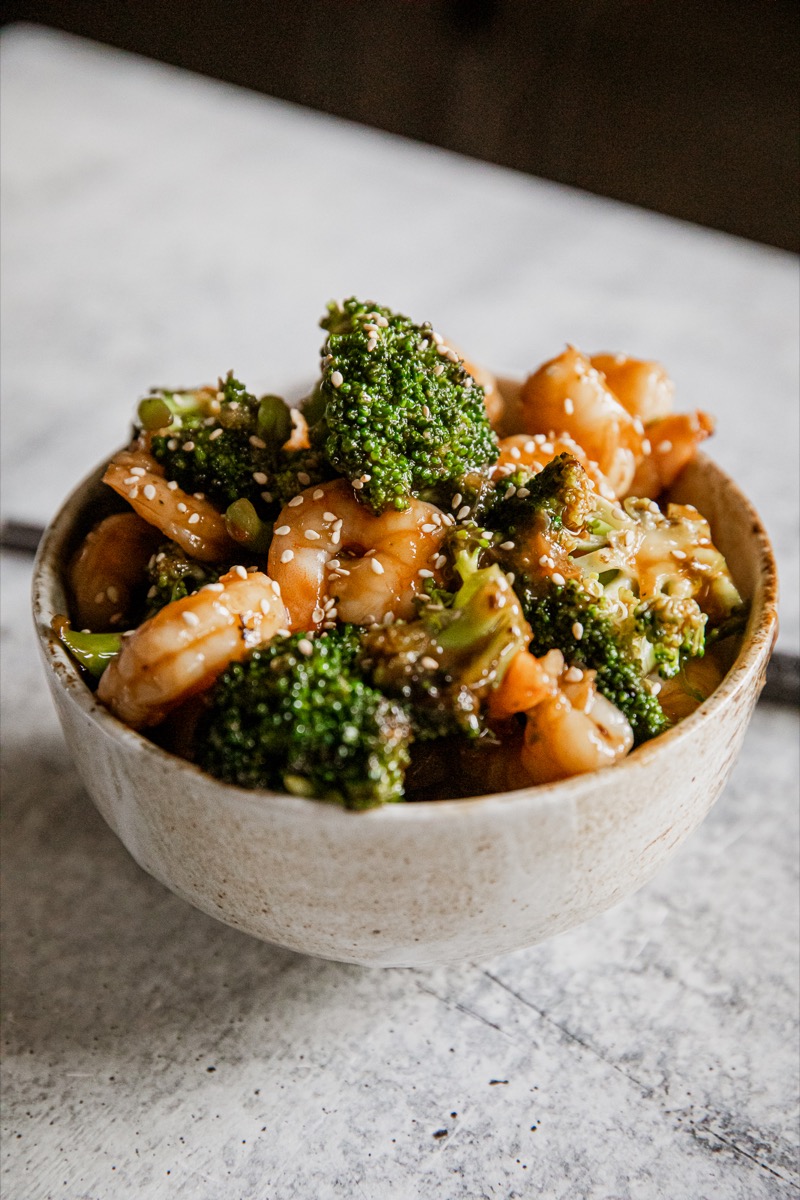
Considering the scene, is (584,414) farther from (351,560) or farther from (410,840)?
(410,840)

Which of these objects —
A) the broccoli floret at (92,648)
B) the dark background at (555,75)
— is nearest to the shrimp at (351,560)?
the broccoli floret at (92,648)

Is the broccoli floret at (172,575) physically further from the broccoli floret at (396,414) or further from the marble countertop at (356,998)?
the marble countertop at (356,998)

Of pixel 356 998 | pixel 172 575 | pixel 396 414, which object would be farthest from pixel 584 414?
pixel 356 998

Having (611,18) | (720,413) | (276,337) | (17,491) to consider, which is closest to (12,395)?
(17,491)

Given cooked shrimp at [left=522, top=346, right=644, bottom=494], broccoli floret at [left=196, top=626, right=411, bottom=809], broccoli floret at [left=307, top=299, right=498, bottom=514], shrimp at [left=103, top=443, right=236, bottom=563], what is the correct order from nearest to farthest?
broccoli floret at [left=196, top=626, right=411, bottom=809], broccoli floret at [left=307, top=299, right=498, bottom=514], shrimp at [left=103, top=443, right=236, bottom=563], cooked shrimp at [left=522, top=346, right=644, bottom=494]

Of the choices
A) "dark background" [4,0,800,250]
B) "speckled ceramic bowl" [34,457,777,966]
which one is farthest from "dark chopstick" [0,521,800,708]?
"dark background" [4,0,800,250]

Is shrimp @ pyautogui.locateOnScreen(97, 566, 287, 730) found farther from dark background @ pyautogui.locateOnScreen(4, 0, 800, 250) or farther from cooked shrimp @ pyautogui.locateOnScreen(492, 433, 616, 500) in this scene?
dark background @ pyautogui.locateOnScreen(4, 0, 800, 250)
